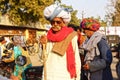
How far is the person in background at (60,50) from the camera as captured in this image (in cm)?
477

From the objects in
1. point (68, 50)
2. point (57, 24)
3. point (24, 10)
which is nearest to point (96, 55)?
point (68, 50)

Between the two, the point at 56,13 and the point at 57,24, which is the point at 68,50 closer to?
the point at 57,24

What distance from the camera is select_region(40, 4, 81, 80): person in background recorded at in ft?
15.7

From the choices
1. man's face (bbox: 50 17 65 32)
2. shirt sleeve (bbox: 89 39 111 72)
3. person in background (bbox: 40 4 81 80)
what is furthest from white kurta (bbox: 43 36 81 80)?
shirt sleeve (bbox: 89 39 111 72)

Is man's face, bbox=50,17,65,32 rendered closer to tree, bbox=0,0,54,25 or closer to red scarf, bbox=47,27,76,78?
red scarf, bbox=47,27,76,78

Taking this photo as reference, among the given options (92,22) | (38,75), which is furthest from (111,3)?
(92,22)

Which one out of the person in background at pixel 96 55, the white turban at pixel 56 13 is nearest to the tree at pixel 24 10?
the person in background at pixel 96 55

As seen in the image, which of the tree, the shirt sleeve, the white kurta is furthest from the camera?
the tree

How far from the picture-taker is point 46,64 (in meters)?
4.81

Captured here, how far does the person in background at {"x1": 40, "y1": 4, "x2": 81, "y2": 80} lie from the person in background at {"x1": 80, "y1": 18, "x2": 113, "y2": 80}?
0.76 meters

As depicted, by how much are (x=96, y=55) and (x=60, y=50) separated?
983 millimetres

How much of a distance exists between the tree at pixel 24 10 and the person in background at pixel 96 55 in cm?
2765

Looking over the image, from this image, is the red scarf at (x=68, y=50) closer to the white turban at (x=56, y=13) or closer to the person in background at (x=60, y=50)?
the person in background at (x=60, y=50)

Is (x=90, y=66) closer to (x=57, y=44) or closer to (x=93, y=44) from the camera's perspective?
(x=93, y=44)
